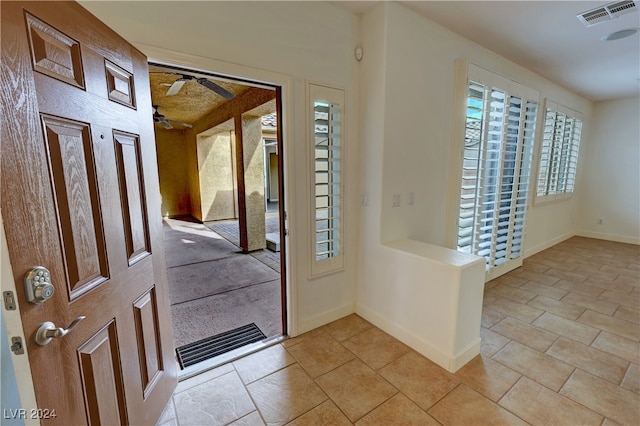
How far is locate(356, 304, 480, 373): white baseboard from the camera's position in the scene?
6.53 feet

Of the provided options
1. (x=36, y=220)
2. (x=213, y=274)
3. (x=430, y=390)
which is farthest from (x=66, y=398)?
(x=213, y=274)

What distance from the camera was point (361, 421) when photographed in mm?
1597

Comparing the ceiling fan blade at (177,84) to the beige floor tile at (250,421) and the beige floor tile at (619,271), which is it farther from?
the beige floor tile at (619,271)

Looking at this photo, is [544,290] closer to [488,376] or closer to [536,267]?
[536,267]

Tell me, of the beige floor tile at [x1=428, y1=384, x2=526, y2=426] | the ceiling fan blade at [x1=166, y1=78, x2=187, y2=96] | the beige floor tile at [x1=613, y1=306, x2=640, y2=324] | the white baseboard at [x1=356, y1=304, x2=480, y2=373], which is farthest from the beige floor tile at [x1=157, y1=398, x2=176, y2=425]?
the beige floor tile at [x1=613, y1=306, x2=640, y2=324]

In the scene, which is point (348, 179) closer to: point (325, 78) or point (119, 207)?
point (325, 78)

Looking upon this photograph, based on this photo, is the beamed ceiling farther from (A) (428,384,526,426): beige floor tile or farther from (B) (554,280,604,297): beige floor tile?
(B) (554,280,604,297): beige floor tile

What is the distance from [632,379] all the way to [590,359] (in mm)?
227

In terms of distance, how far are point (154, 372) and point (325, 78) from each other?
2.32 metres

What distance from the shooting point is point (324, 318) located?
257 cm

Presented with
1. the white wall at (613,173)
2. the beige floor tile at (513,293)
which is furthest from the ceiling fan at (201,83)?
the white wall at (613,173)

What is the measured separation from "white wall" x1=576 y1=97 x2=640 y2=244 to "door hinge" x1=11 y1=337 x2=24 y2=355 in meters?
7.82

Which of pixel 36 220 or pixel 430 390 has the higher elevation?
pixel 36 220

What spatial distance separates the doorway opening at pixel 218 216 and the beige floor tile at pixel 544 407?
1.67 meters
